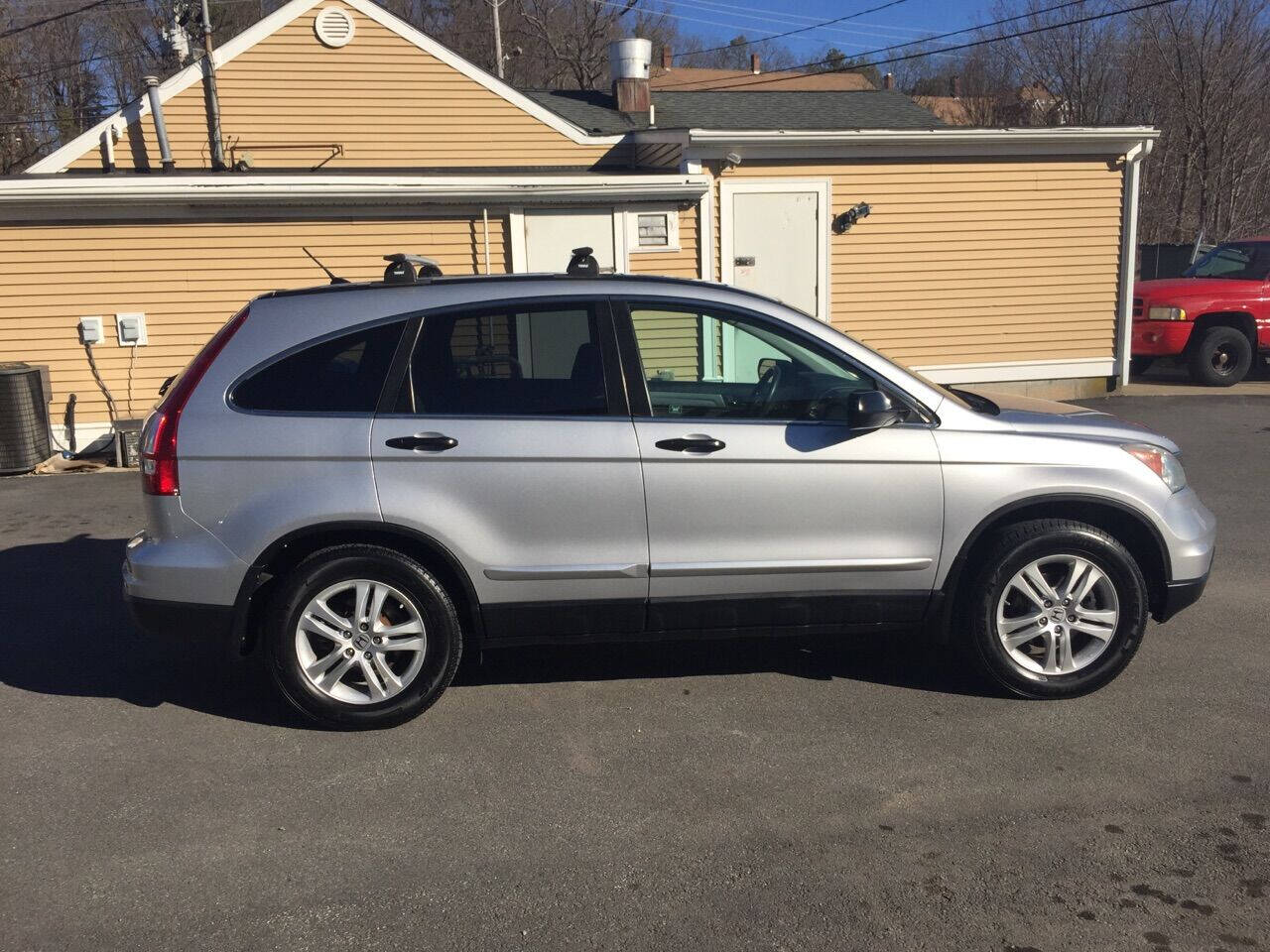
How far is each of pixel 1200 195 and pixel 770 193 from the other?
18313 mm

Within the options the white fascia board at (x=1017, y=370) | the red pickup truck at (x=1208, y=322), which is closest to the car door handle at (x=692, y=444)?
the white fascia board at (x=1017, y=370)

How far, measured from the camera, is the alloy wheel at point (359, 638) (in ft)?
14.3

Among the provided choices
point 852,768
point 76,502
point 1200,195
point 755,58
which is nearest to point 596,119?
point 76,502

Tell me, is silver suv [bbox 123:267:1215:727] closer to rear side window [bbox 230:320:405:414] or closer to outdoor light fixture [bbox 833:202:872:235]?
rear side window [bbox 230:320:405:414]

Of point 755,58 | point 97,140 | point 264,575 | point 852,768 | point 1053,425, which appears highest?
point 755,58

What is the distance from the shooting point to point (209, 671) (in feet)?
17.0

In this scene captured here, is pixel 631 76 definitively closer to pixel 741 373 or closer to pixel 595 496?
pixel 741 373

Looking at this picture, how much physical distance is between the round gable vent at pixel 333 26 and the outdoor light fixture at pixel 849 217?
6925mm

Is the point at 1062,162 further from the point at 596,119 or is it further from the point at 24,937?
the point at 24,937

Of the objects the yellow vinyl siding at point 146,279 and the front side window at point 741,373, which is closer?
the front side window at point 741,373

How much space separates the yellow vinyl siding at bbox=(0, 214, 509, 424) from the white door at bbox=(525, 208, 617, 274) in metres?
1.20

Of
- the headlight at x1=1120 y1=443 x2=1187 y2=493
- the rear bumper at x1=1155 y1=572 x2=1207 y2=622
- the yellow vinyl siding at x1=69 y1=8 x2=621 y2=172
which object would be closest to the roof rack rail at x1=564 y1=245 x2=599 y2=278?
Result: the headlight at x1=1120 y1=443 x2=1187 y2=493

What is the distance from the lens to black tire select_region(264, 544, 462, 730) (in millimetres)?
4301

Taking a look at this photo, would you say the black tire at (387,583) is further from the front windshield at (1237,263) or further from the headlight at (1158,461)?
the front windshield at (1237,263)
